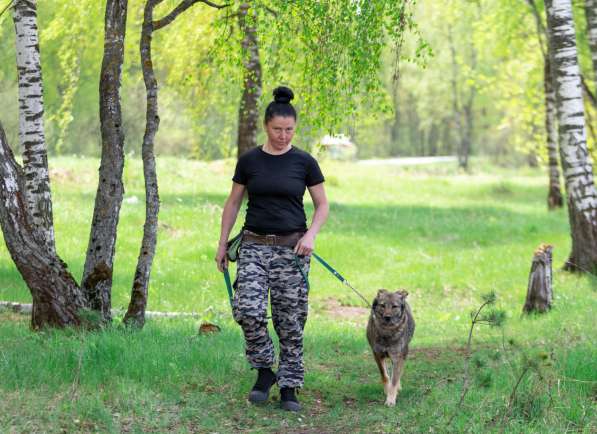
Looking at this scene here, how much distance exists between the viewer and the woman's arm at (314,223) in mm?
6992

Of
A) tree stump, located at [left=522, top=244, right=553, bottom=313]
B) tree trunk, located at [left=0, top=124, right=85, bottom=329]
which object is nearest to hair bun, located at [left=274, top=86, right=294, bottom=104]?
tree trunk, located at [left=0, top=124, right=85, bottom=329]

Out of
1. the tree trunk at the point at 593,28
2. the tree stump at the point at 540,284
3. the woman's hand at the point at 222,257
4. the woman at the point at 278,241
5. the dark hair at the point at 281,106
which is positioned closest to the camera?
the dark hair at the point at 281,106

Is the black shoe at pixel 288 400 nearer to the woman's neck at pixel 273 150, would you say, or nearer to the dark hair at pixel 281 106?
the woman's neck at pixel 273 150

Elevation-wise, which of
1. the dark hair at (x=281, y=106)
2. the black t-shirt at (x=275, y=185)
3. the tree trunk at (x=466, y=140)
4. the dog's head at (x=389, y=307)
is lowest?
the dog's head at (x=389, y=307)

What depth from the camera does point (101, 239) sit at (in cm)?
889

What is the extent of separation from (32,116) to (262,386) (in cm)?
519

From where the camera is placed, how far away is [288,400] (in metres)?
7.25

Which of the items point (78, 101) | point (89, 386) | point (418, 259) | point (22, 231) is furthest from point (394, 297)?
point (78, 101)

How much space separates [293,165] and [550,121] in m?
23.1

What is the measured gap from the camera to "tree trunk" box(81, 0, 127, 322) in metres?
8.71

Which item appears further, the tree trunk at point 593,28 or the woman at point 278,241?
the tree trunk at point 593,28

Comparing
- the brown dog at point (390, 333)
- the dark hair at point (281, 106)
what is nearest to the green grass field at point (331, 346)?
the brown dog at point (390, 333)

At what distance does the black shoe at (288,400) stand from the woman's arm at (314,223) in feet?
4.05

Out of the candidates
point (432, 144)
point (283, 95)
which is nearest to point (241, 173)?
point (283, 95)
